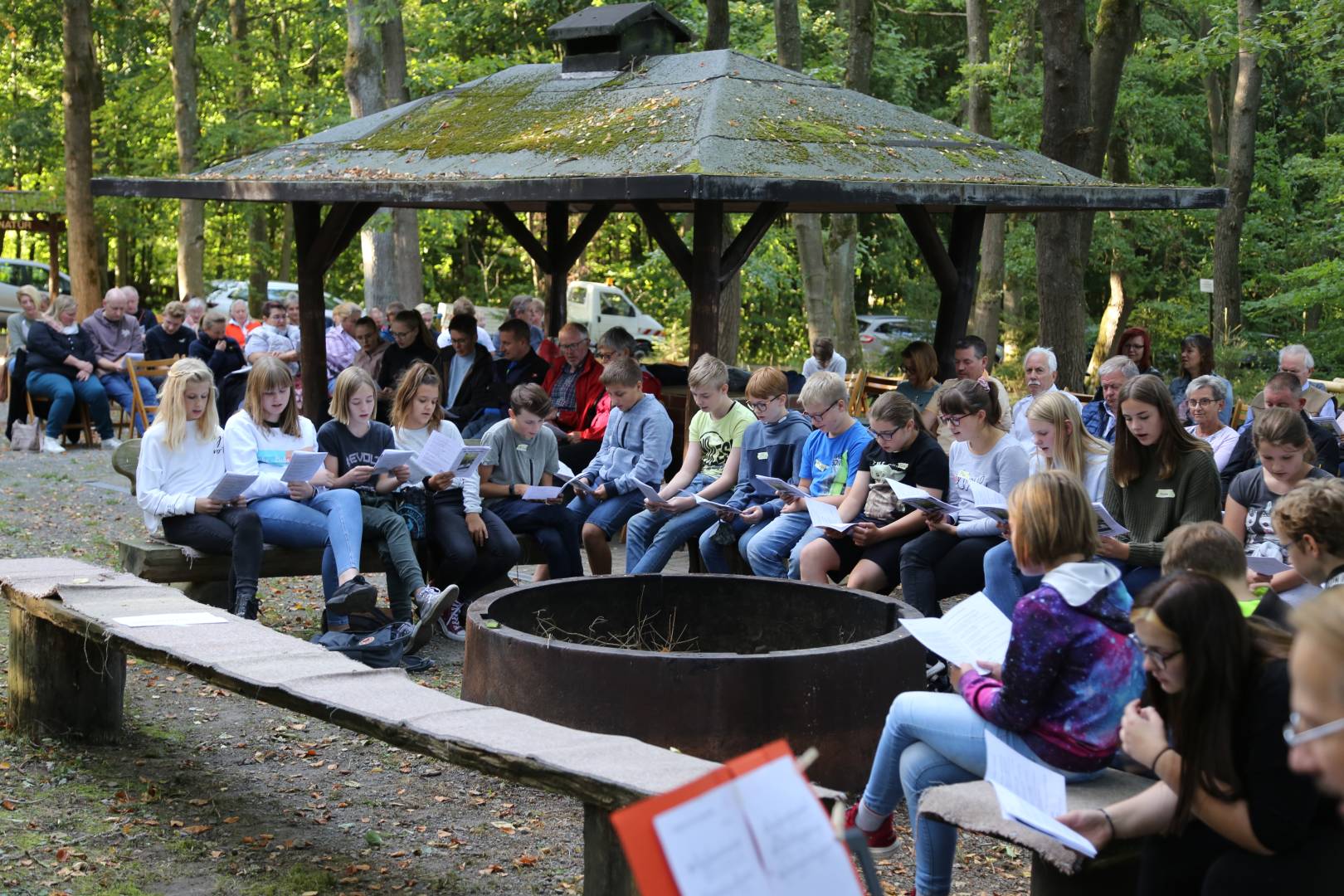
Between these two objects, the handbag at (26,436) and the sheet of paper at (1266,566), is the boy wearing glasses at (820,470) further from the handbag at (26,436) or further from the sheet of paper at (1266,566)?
the handbag at (26,436)

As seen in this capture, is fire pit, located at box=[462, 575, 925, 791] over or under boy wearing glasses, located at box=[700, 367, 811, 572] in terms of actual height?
under

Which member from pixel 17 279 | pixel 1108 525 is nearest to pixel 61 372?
pixel 1108 525

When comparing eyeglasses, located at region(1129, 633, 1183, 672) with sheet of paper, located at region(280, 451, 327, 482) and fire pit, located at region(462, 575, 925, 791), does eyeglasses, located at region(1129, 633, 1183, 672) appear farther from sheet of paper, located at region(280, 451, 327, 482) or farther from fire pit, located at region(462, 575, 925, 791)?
sheet of paper, located at region(280, 451, 327, 482)

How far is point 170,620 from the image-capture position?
5.93 m

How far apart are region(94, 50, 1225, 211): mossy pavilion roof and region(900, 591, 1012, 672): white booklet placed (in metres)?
4.68

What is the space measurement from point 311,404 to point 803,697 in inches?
311

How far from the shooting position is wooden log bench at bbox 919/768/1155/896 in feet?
12.1

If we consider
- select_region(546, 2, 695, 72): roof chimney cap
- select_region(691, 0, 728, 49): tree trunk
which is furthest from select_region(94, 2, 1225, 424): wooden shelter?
select_region(691, 0, 728, 49): tree trunk

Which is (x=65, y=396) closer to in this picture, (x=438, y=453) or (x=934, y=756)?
(x=438, y=453)

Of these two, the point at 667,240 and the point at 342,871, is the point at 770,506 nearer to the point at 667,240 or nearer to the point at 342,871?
the point at 667,240

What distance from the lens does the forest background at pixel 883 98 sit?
17156 millimetres

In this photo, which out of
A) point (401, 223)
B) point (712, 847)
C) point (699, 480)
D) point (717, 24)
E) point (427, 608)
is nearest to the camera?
point (712, 847)

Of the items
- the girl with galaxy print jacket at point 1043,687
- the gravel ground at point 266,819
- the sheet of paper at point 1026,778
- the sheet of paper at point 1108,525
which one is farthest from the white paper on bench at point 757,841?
the sheet of paper at point 1108,525

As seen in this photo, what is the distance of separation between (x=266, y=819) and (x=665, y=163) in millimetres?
5286
